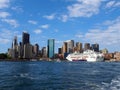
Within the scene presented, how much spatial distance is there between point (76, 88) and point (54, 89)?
304 centimetres

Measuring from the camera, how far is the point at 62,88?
136 ft

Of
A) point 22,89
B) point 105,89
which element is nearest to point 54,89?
point 22,89

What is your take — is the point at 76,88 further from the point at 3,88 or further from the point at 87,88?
the point at 3,88

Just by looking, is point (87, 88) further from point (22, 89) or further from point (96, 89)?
point (22, 89)

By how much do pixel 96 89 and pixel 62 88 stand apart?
4.87m

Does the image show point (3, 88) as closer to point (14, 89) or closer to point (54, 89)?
point (14, 89)

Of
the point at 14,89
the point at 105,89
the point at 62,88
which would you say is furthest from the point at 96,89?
the point at 14,89

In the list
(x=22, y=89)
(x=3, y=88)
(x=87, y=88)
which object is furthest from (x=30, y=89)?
(x=87, y=88)

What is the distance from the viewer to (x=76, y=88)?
40.9 metres

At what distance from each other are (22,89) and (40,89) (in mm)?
2419

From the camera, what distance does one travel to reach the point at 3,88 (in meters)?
41.1

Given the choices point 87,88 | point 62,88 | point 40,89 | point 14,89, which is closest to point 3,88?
point 14,89

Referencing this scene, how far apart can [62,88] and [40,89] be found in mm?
3116

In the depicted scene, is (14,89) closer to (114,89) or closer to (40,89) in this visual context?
(40,89)
